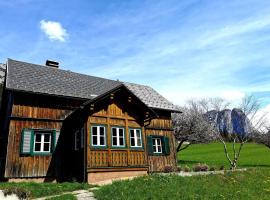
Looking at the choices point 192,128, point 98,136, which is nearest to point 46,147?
point 98,136

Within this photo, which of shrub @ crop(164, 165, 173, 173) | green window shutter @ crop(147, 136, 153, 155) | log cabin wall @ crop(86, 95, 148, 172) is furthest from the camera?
green window shutter @ crop(147, 136, 153, 155)

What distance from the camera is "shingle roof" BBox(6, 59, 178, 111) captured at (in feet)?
65.2

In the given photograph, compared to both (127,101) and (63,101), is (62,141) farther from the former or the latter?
(127,101)

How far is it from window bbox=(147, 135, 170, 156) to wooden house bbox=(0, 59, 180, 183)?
1.74 meters

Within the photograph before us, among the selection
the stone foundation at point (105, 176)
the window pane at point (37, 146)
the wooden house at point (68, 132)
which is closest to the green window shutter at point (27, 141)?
the wooden house at point (68, 132)

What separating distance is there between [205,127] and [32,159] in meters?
28.1

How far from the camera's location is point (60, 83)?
22.2 m

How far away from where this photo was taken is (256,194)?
523 inches

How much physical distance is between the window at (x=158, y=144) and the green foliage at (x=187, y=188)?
24.1 feet

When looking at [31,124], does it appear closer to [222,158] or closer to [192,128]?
[192,128]

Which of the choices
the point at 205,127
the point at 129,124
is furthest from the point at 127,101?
the point at 205,127

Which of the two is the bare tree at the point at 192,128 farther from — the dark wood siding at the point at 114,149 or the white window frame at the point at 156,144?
the dark wood siding at the point at 114,149

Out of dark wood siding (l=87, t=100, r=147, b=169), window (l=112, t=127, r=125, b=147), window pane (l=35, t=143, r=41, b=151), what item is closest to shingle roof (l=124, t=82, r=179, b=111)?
dark wood siding (l=87, t=100, r=147, b=169)

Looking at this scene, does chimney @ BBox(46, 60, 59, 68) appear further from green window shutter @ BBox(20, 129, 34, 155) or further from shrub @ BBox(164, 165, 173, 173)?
shrub @ BBox(164, 165, 173, 173)
